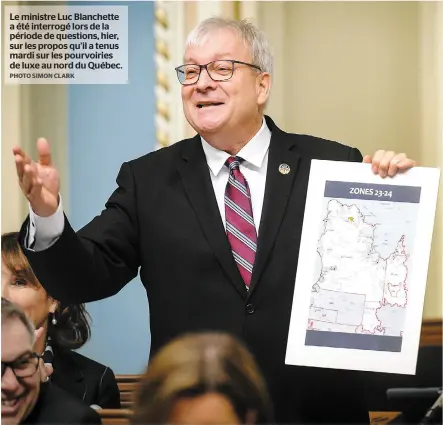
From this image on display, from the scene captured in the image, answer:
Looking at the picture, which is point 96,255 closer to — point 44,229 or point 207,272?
point 44,229

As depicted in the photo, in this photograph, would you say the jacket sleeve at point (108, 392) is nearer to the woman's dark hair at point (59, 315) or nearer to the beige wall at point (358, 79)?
the woman's dark hair at point (59, 315)

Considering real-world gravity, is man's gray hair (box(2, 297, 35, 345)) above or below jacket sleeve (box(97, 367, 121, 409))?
above

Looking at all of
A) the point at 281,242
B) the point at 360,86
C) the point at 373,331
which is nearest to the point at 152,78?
the point at 360,86

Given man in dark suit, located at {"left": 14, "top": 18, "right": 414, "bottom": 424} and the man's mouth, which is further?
the man's mouth

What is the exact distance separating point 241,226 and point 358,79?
102 centimetres

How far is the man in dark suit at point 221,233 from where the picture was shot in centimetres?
255

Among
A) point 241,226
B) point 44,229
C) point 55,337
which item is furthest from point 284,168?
point 55,337

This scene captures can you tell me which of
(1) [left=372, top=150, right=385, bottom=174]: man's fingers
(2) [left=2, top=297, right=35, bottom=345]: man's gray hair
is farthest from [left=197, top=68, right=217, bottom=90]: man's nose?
(2) [left=2, top=297, right=35, bottom=345]: man's gray hair

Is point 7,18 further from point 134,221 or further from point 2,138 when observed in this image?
point 134,221

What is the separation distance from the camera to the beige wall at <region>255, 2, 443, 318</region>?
10.7 feet

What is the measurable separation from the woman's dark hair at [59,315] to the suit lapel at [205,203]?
0.68 metres

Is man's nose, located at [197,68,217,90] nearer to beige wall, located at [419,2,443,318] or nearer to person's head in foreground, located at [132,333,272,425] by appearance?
beige wall, located at [419,2,443,318]

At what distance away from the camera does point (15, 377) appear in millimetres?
2297

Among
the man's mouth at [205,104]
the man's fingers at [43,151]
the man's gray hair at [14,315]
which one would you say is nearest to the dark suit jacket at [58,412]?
the man's gray hair at [14,315]
